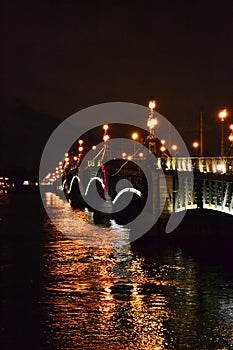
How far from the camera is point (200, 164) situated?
1597 inches

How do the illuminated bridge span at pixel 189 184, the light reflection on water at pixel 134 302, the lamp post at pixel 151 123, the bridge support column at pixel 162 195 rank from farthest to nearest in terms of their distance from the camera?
the bridge support column at pixel 162 195 → the lamp post at pixel 151 123 → the illuminated bridge span at pixel 189 184 → the light reflection on water at pixel 134 302

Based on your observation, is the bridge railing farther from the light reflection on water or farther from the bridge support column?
the light reflection on water

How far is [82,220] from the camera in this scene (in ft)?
227

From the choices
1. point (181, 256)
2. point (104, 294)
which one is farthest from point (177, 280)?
point (181, 256)

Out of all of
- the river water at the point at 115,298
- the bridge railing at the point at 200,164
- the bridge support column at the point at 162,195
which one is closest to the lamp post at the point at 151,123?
the bridge railing at the point at 200,164

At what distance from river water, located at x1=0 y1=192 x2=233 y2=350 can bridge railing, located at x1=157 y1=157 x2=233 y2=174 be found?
4.70m

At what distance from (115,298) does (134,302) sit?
3.63 ft

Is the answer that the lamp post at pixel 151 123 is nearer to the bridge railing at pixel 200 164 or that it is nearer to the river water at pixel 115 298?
the bridge railing at pixel 200 164

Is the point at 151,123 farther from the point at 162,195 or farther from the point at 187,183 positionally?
the point at 162,195

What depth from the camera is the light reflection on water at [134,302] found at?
21.2m

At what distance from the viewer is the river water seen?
2128 cm

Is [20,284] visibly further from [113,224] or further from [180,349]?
[113,224]

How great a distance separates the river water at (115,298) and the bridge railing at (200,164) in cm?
470

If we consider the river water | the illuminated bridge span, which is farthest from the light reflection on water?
the illuminated bridge span
